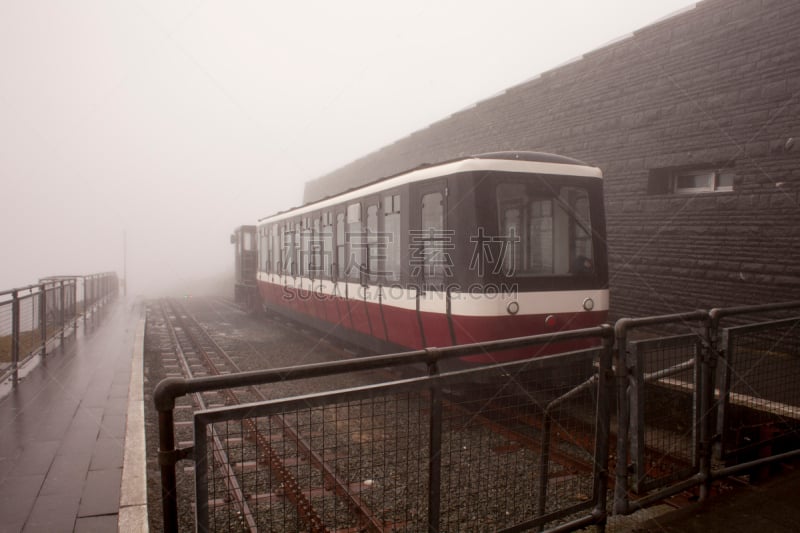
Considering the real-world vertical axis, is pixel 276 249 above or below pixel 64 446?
above

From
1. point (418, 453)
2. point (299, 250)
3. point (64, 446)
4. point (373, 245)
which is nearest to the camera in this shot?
point (418, 453)

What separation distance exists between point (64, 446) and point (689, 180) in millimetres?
10600

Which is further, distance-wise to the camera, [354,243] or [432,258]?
[354,243]

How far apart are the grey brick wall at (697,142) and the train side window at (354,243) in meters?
5.79

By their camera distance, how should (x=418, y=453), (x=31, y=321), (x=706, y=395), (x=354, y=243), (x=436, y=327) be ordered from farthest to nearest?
(x=354, y=243)
(x=31, y=321)
(x=436, y=327)
(x=706, y=395)
(x=418, y=453)

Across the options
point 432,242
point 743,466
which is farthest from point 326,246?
point 743,466

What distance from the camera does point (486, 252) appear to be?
254 inches

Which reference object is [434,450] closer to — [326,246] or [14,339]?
[14,339]

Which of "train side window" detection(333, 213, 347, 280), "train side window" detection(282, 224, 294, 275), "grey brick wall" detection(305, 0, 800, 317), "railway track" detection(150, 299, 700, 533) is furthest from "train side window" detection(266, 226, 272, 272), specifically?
"grey brick wall" detection(305, 0, 800, 317)

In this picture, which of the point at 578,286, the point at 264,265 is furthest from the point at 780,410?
the point at 264,265

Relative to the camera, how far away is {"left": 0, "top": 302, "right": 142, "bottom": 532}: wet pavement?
12.3 ft

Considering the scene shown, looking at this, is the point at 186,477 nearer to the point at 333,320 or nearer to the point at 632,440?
the point at 632,440

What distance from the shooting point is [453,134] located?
63.2ft

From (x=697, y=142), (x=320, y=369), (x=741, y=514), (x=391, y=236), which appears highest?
(x=697, y=142)
